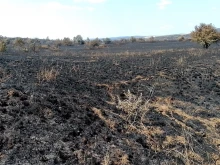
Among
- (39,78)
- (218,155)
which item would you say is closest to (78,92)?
(39,78)

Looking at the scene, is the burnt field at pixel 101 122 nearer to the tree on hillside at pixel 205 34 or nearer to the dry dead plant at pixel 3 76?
the dry dead plant at pixel 3 76

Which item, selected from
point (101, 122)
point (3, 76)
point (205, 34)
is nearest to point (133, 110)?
point (101, 122)

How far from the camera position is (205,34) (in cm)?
4212

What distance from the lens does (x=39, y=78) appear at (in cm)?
1436

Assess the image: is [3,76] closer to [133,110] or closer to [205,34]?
[133,110]

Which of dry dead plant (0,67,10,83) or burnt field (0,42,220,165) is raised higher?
dry dead plant (0,67,10,83)

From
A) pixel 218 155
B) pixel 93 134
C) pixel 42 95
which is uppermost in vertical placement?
pixel 42 95

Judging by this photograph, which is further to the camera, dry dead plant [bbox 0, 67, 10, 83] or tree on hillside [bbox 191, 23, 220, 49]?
tree on hillside [bbox 191, 23, 220, 49]

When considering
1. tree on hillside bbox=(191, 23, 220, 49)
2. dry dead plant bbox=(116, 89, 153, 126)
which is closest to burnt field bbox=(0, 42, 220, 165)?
dry dead plant bbox=(116, 89, 153, 126)

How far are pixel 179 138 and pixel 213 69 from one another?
A: 12570 mm

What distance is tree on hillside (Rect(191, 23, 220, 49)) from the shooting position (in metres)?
42.0

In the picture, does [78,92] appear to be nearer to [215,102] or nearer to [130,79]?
[130,79]

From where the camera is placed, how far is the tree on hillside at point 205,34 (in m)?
42.0

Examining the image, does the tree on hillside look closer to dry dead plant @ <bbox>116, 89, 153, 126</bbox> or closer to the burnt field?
the burnt field
